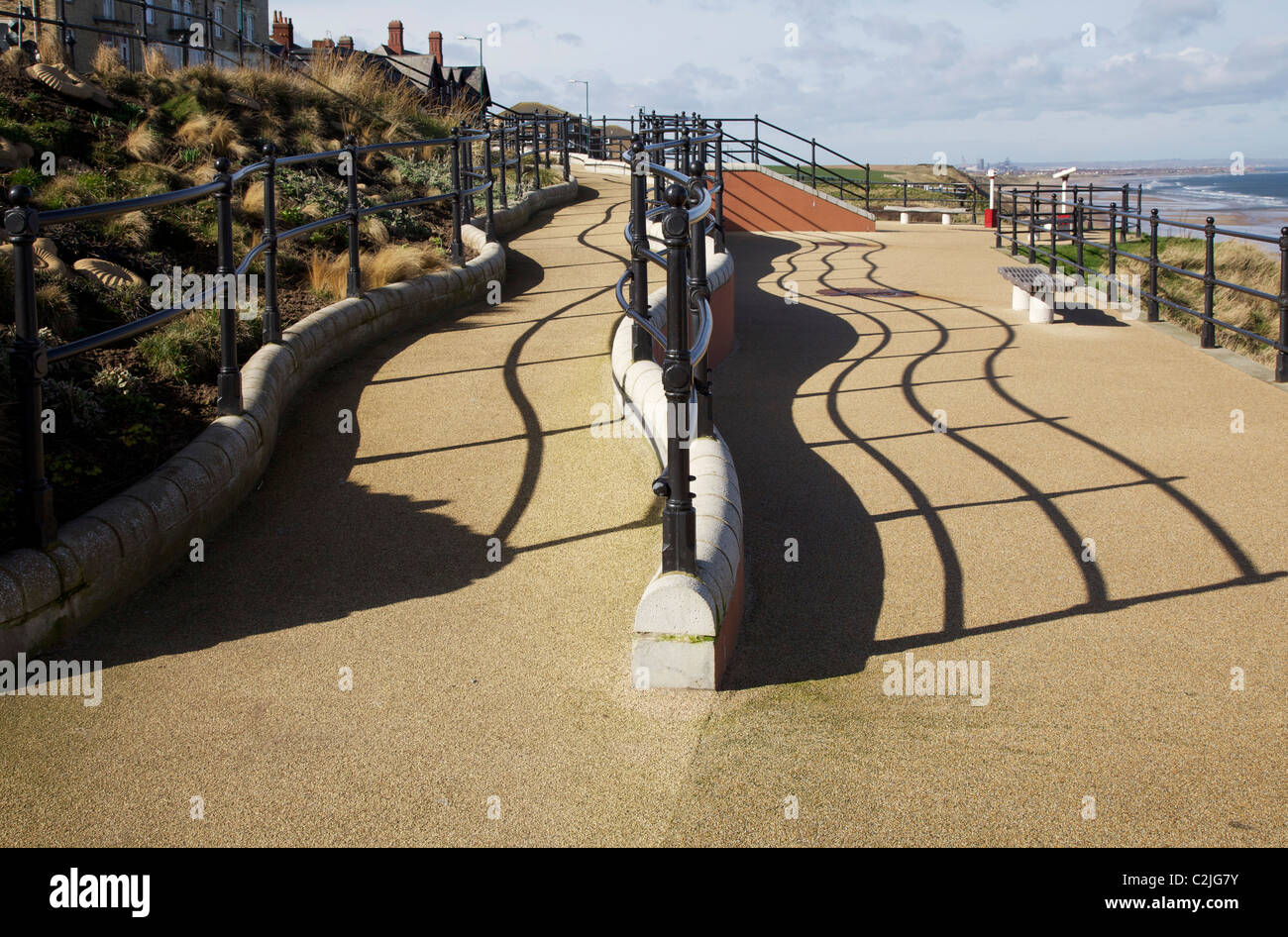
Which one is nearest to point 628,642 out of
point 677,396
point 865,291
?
point 677,396

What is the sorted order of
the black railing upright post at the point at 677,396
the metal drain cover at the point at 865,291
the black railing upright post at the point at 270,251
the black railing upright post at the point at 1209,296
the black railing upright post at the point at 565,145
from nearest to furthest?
the black railing upright post at the point at 677,396 → the black railing upright post at the point at 270,251 → the black railing upright post at the point at 1209,296 → the metal drain cover at the point at 865,291 → the black railing upright post at the point at 565,145

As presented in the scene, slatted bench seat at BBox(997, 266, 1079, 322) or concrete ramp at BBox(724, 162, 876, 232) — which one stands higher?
concrete ramp at BBox(724, 162, 876, 232)

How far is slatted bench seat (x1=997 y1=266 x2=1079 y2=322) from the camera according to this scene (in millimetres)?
12188

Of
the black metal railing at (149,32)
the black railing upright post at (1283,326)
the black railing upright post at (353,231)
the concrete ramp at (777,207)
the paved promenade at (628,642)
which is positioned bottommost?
the paved promenade at (628,642)

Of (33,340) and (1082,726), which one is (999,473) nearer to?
(1082,726)

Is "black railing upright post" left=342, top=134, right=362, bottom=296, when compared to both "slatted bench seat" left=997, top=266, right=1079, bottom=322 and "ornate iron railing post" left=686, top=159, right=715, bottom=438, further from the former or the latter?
"slatted bench seat" left=997, top=266, right=1079, bottom=322

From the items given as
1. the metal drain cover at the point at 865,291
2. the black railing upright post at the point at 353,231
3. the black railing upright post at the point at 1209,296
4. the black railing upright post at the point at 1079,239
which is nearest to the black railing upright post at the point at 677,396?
the black railing upright post at the point at 353,231

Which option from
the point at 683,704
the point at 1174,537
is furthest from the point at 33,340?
the point at 1174,537

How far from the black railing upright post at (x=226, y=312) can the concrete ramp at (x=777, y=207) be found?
19.4 metres

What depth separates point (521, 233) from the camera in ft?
49.8

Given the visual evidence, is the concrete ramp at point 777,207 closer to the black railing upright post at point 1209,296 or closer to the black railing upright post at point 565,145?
the black railing upright post at point 565,145

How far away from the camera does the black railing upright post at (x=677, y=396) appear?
13.0 ft

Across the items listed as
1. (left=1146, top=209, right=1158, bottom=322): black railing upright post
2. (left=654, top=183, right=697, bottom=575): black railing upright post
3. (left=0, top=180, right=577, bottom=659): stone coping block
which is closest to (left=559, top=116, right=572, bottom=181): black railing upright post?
(left=1146, top=209, right=1158, bottom=322): black railing upright post

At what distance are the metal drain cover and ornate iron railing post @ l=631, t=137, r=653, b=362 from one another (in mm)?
8088
